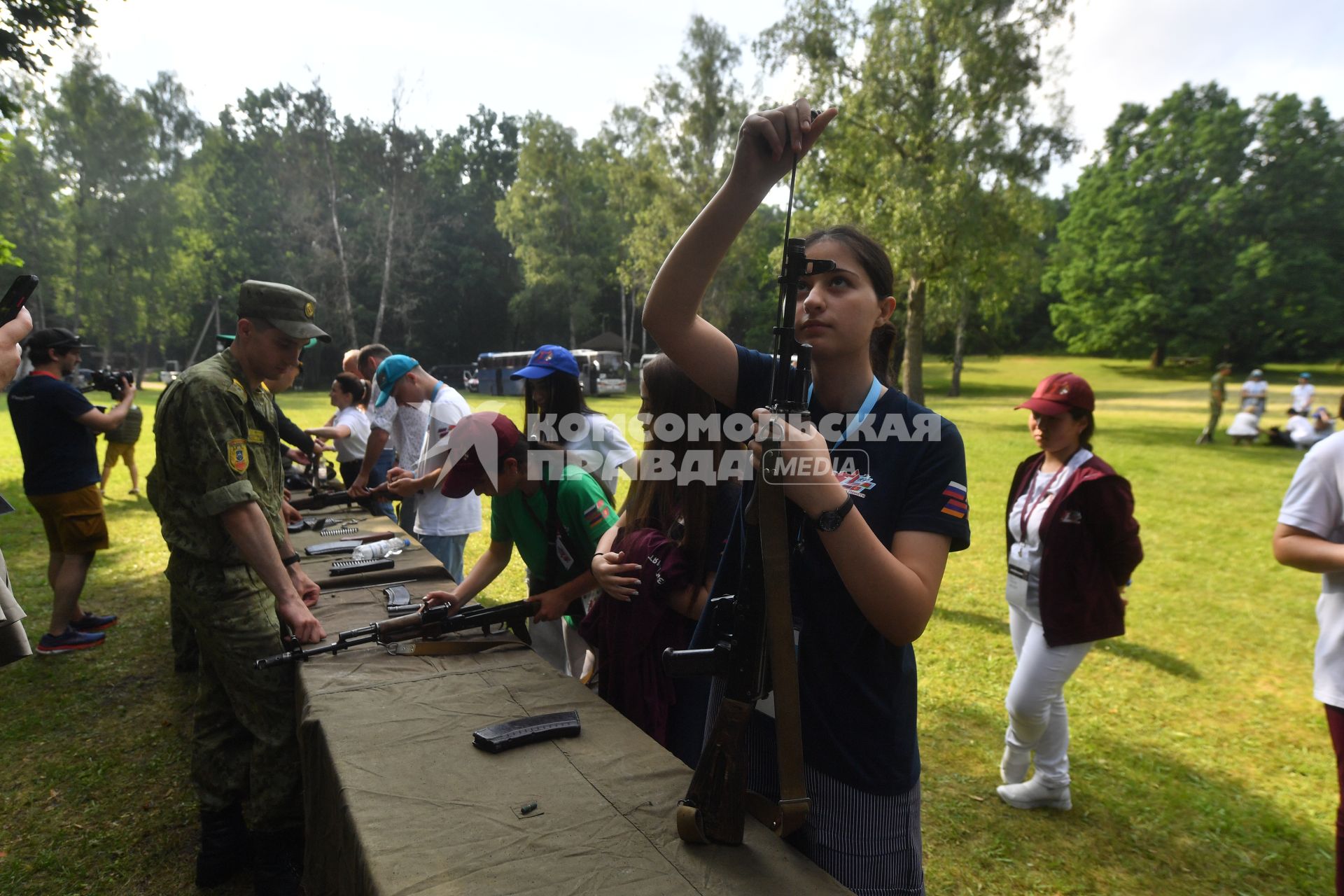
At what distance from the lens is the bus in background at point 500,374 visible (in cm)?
3402

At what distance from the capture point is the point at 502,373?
3453 centimetres

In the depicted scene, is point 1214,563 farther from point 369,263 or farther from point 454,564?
point 369,263

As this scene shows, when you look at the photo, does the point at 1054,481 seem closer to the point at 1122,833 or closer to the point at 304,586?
the point at 1122,833

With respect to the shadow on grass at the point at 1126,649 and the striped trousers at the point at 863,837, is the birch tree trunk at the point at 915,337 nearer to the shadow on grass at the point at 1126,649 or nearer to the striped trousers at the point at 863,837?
the shadow on grass at the point at 1126,649

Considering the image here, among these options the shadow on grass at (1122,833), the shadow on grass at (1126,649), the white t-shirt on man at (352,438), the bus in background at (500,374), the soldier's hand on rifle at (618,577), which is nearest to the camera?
the soldier's hand on rifle at (618,577)

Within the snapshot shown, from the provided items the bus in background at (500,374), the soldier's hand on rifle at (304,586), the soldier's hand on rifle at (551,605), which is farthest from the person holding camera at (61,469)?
the bus in background at (500,374)

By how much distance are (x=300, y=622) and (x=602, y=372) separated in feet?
108

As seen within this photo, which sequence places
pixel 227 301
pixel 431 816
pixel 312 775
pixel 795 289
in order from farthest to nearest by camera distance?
pixel 227 301 → pixel 312 775 → pixel 431 816 → pixel 795 289

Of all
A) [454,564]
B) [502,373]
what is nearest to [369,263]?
[502,373]

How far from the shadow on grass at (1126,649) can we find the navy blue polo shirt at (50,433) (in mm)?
6192

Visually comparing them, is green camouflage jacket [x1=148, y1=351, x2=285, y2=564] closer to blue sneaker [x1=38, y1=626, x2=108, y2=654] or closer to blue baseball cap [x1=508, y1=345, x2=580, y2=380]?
blue baseball cap [x1=508, y1=345, x2=580, y2=380]

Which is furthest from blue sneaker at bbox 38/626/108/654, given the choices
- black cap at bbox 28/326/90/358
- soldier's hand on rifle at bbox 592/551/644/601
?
soldier's hand on rifle at bbox 592/551/644/601

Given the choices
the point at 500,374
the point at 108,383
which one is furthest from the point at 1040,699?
the point at 500,374

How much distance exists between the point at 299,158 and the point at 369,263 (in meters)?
5.77
